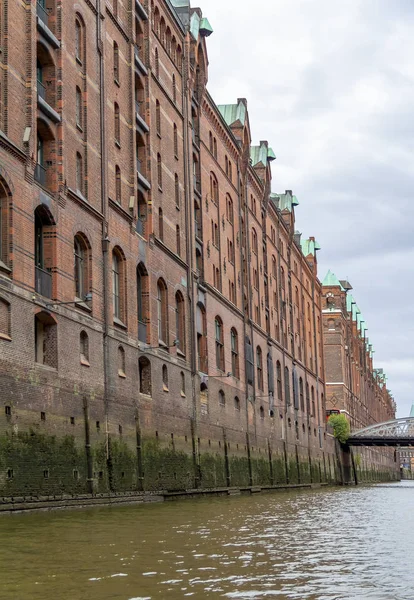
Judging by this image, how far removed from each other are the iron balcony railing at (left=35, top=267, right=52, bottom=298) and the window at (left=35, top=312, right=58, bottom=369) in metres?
0.79

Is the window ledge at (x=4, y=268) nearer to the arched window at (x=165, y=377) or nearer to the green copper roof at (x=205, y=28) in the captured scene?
the arched window at (x=165, y=377)

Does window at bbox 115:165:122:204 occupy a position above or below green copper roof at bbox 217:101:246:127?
below

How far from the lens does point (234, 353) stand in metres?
57.7

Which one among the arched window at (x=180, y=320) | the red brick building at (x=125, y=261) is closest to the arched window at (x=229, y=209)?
the red brick building at (x=125, y=261)

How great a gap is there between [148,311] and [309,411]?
45.6 metres

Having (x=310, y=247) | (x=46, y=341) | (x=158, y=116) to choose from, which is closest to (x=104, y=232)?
(x=46, y=341)

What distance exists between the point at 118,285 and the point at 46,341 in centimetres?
775

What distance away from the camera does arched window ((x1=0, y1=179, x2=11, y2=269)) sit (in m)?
27.3

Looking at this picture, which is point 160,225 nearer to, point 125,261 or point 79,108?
point 125,261

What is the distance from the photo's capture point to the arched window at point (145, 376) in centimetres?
3909

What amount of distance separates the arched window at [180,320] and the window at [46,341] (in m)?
15.4

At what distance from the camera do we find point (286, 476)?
66.9 metres

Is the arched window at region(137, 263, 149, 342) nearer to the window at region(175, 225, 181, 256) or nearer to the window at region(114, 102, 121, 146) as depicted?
the window at region(114, 102, 121, 146)

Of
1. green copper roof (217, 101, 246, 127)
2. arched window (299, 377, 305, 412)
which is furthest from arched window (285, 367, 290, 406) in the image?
green copper roof (217, 101, 246, 127)
